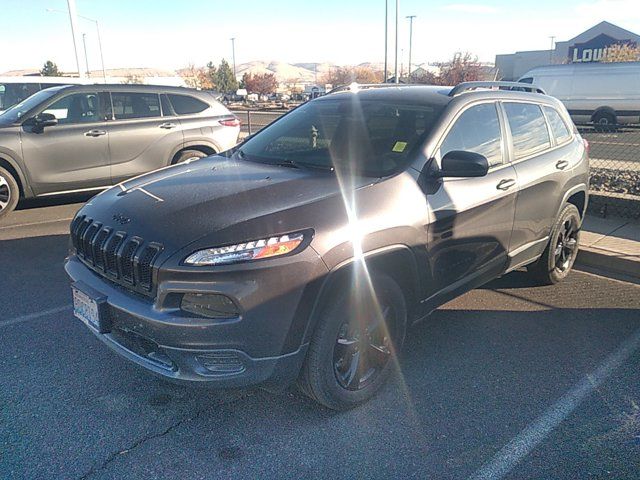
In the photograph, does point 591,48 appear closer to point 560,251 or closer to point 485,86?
point 560,251

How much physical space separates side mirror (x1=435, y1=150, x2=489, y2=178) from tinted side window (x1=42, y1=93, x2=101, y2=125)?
5987 mm

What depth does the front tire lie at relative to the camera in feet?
8.89

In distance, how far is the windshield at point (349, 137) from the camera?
3.34m

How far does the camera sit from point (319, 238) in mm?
2607

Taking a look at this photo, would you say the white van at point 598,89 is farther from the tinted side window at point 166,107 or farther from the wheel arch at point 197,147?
the tinted side window at point 166,107

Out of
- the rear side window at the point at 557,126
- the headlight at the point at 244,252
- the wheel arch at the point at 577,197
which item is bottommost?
the wheel arch at the point at 577,197

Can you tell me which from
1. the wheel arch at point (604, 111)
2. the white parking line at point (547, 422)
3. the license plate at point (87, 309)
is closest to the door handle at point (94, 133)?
the license plate at point (87, 309)

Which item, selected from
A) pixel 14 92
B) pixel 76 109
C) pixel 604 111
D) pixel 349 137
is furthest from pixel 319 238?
pixel 604 111

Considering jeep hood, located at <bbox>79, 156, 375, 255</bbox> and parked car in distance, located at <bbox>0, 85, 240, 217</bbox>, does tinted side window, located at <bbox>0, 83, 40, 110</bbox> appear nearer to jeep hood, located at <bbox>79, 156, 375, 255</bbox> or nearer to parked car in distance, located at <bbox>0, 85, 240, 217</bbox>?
parked car in distance, located at <bbox>0, 85, 240, 217</bbox>

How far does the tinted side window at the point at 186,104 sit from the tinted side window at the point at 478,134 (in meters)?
5.49

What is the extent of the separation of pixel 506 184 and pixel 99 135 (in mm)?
5820

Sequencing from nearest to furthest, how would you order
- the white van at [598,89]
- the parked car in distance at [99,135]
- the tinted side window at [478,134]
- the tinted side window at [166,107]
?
the tinted side window at [478,134]
the parked car in distance at [99,135]
the tinted side window at [166,107]
the white van at [598,89]

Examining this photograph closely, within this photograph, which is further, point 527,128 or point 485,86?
point 527,128

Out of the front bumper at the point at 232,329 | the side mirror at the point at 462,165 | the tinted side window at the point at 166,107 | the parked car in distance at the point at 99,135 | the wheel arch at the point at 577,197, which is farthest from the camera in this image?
the tinted side window at the point at 166,107
